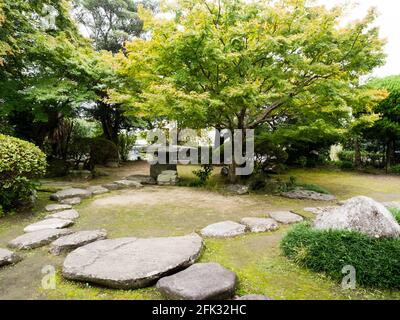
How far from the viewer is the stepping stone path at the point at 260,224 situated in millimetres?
5113

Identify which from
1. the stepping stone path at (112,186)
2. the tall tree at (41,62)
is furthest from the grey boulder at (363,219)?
the tall tree at (41,62)

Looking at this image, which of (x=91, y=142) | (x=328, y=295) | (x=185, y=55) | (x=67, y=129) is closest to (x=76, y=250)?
(x=328, y=295)

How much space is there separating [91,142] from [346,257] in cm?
1113

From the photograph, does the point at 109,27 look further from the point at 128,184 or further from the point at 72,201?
the point at 72,201

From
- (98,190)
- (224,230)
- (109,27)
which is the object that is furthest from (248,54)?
(109,27)

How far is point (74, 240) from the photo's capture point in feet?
13.7

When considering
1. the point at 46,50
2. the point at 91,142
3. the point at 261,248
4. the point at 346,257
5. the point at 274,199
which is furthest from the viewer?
the point at 91,142

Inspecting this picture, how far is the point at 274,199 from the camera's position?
26.5 ft

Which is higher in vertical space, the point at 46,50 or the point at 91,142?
the point at 46,50

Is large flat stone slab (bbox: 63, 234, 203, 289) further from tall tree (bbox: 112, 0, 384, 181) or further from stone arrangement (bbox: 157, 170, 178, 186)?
stone arrangement (bbox: 157, 170, 178, 186)

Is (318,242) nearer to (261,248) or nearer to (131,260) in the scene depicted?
(261,248)

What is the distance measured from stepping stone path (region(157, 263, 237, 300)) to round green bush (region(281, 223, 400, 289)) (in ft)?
3.67

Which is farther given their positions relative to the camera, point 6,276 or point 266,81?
point 266,81

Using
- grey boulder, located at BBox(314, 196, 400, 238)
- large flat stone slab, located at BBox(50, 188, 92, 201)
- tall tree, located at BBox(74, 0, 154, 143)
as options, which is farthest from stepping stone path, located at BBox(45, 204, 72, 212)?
tall tree, located at BBox(74, 0, 154, 143)
